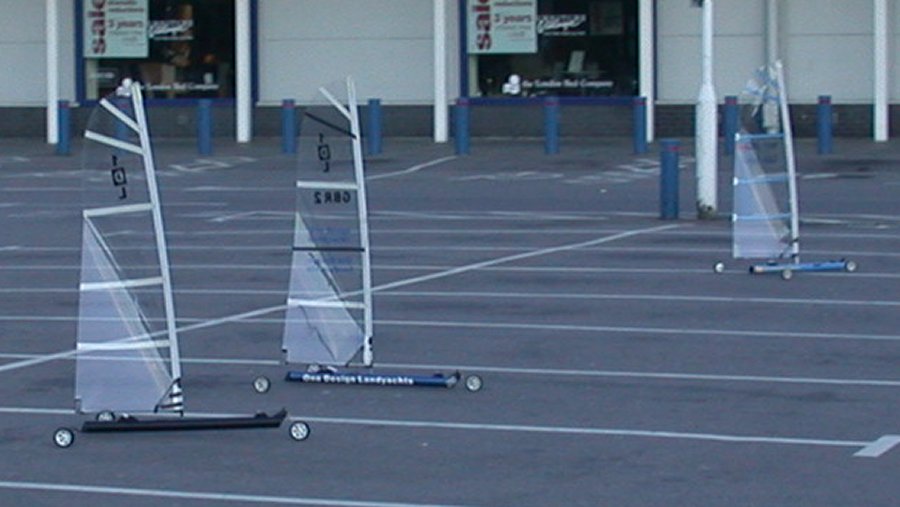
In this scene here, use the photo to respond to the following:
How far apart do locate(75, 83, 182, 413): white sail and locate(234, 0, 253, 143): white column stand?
29.2 m

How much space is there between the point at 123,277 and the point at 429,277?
815 centimetres

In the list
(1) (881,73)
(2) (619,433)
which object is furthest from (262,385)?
(1) (881,73)

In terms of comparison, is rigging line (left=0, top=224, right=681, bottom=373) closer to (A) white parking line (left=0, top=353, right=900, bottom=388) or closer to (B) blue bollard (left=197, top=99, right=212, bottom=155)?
(A) white parking line (left=0, top=353, right=900, bottom=388)

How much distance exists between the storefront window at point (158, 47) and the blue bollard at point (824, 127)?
46.1 ft

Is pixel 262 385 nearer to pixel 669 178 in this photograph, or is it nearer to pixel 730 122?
pixel 669 178

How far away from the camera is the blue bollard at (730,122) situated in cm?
3269

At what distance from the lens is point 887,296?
16.5m

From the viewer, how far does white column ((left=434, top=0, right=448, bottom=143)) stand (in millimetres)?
38250


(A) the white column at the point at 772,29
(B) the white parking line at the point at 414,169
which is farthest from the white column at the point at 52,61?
(A) the white column at the point at 772,29

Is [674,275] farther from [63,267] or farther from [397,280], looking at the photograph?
[63,267]

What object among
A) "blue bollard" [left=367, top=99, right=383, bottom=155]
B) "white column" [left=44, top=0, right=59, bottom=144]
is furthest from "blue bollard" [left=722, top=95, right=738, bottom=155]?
"white column" [left=44, top=0, right=59, bottom=144]

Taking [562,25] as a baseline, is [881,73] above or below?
below

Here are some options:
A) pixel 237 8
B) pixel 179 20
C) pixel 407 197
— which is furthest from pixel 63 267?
pixel 179 20

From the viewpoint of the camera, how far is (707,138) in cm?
2280
